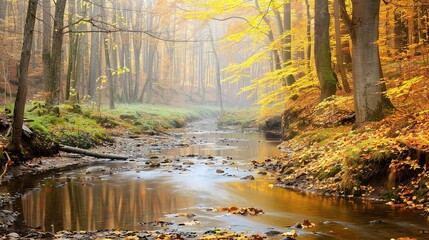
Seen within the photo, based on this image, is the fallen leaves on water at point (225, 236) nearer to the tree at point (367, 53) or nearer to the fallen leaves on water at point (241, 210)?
the fallen leaves on water at point (241, 210)

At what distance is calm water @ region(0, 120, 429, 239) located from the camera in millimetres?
6422

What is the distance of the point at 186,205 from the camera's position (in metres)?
8.23

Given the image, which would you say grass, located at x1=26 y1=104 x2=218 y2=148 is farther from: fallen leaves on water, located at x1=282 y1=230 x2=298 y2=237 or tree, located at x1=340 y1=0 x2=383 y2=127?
fallen leaves on water, located at x1=282 y1=230 x2=298 y2=237

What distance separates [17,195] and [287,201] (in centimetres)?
533

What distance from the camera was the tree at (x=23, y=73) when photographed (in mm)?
10375

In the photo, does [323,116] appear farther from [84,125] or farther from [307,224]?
[307,224]

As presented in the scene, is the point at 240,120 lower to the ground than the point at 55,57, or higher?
lower

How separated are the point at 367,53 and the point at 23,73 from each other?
8666 millimetres

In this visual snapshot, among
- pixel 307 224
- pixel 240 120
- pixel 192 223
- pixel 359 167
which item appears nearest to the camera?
pixel 307 224

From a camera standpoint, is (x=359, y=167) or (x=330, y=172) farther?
(x=330, y=172)

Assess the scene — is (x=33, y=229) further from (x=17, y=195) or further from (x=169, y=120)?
(x=169, y=120)

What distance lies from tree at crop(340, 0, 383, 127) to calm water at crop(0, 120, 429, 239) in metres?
3.47

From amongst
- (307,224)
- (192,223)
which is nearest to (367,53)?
(307,224)

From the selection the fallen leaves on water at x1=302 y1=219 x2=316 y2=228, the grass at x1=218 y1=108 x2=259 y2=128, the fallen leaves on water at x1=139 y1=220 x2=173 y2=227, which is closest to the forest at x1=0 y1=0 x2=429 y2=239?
the fallen leaves on water at x1=302 y1=219 x2=316 y2=228
